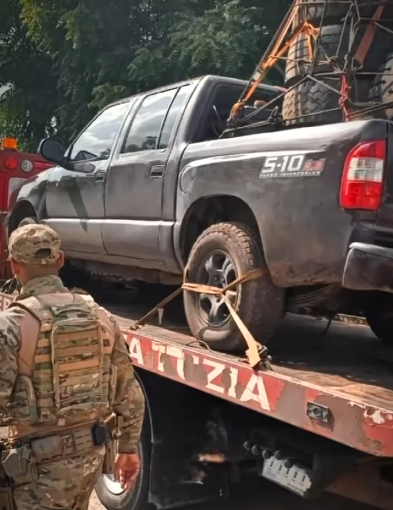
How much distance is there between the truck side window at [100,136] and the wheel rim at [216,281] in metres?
1.67

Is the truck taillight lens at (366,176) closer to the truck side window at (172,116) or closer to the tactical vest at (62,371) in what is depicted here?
the tactical vest at (62,371)

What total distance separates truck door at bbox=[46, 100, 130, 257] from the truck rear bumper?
8.08 ft

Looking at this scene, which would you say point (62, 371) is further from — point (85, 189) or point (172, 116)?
point (85, 189)

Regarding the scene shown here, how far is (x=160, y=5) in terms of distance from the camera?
504 inches

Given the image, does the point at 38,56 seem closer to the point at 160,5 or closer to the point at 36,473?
the point at 160,5

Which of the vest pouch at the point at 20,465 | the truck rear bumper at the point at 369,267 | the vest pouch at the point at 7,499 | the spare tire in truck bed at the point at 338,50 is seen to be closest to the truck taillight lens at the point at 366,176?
the truck rear bumper at the point at 369,267

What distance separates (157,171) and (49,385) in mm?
2307

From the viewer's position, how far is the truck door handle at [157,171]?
186 inches

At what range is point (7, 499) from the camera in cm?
275

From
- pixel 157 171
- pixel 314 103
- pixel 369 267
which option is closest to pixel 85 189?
pixel 157 171

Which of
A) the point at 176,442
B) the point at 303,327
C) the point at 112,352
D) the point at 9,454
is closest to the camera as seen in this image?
the point at 9,454

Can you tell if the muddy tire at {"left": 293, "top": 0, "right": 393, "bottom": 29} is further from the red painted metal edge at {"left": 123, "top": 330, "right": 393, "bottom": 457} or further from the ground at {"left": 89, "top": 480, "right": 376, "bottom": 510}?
the ground at {"left": 89, "top": 480, "right": 376, "bottom": 510}

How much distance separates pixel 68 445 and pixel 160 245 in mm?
2073

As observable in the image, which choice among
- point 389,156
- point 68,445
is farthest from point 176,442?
point 389,156
